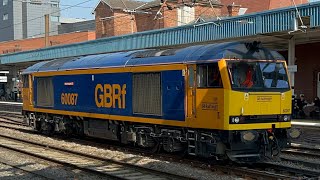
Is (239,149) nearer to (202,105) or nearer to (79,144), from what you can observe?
(202,105)

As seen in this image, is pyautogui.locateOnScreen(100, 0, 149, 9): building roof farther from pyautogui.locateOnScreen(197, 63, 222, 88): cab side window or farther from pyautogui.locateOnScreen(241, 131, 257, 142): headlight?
pyautogui.locateOnScreen(241, 131, 257, 142): headlight

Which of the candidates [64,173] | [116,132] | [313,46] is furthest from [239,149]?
[313,46]

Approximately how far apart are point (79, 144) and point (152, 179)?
7.25 meters

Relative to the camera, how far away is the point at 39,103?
65.5ft

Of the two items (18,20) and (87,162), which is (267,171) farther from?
(18,20)

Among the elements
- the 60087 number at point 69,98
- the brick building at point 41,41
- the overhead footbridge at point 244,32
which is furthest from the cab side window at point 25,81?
the brick building at point 41,41

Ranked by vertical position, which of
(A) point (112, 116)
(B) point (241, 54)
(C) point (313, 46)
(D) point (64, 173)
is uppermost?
(C) point (313, 46)

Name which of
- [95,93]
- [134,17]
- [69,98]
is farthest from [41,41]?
[95,93]

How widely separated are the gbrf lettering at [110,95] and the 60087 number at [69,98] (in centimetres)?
152

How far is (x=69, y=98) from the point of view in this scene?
17766 mm

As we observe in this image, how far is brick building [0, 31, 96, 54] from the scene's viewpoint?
6962 cm

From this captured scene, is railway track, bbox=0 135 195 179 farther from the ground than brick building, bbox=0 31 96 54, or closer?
closer

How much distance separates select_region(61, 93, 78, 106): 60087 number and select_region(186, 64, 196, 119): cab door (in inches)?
250

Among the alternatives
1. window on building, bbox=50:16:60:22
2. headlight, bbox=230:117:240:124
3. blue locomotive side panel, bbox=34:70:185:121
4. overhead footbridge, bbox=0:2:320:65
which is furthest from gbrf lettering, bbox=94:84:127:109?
window on building, bbox=50:16:60:22
